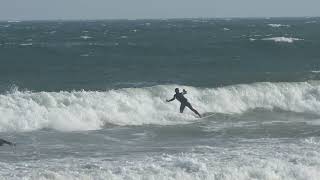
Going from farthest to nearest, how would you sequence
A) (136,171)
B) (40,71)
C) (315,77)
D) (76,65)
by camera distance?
(76,65) < (40,71) < (315,77) < (136,171)

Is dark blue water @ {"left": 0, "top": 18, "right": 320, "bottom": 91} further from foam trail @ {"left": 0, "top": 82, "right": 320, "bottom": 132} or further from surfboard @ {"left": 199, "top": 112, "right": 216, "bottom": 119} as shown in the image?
surfboard @ {"left": 199, "top": 112, "right": 216, "bottom": 119}

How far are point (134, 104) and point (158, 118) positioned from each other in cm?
193

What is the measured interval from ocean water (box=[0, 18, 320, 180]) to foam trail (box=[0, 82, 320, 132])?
44 millimetres

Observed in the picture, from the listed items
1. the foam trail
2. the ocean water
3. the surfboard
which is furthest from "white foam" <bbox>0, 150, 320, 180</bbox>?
the surfboard

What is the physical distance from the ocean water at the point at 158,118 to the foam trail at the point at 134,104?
4 cm

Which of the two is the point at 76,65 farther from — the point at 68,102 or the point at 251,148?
the point at 251,148

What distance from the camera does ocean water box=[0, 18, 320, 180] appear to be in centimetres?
1642

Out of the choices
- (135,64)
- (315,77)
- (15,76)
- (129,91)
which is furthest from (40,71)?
(315,77)

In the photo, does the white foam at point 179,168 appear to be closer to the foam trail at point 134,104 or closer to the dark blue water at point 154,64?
the foam trail at point 134,104

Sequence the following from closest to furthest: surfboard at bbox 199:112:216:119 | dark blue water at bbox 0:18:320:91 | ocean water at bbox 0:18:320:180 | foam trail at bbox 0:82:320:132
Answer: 1. ocean water at bbox 0:18:320:180
2. foam trail at bbox 0:82:320:132
3. surfboard at bbox 199:112:216:119
4. dark blue water at bbox 0:18:320:91

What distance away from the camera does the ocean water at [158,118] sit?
1642cm

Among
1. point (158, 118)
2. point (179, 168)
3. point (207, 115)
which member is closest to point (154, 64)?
point (207, 115)

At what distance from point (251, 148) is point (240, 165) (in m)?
2.83

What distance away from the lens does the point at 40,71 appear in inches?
1635
